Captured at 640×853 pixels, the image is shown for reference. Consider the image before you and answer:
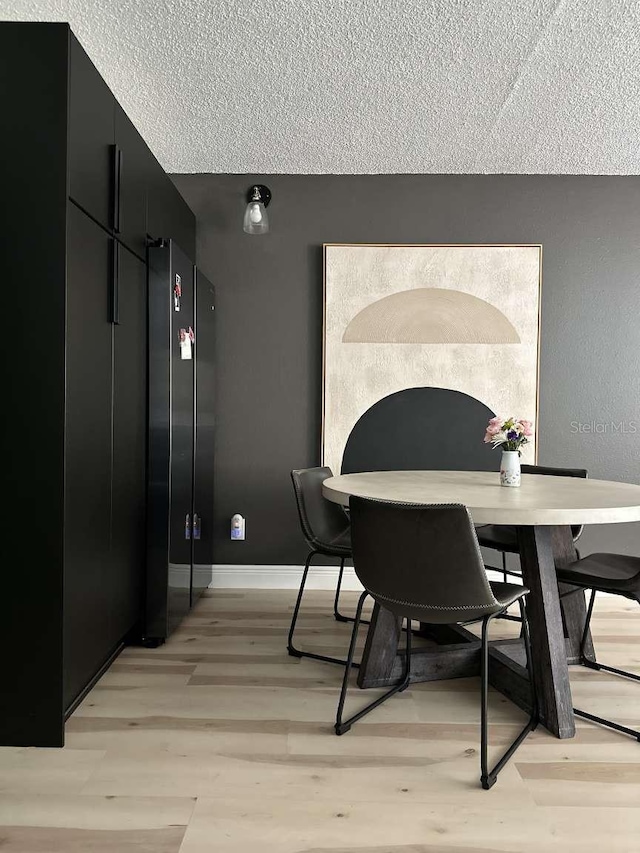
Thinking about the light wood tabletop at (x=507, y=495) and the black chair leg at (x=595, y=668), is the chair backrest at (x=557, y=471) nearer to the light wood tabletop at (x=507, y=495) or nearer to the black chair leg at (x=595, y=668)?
the light wood tabletop at (x=507, y=495)

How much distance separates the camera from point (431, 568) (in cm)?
191

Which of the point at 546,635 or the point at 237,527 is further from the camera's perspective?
the point at 237,527

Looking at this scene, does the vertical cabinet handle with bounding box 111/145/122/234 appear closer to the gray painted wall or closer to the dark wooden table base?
the gray painted wall

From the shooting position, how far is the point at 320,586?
3947 mm

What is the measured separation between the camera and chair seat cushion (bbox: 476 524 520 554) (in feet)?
9.45

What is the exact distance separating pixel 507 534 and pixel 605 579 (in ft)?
2.79

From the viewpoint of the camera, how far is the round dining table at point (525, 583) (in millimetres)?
2057

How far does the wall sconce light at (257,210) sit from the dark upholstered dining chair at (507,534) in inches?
79.4

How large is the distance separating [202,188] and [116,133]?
61.3 inches

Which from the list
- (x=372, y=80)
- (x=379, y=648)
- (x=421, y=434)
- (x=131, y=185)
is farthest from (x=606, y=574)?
(x=131, y=185)

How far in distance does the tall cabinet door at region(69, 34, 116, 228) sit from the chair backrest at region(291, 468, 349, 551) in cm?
132
